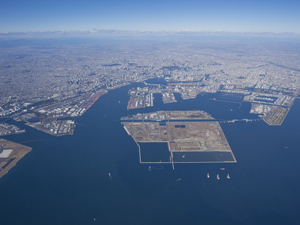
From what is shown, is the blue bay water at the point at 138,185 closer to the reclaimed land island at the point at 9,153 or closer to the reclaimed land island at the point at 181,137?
the reclaimed land island at the point at 9,153

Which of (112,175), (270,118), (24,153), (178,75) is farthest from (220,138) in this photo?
(178,75)

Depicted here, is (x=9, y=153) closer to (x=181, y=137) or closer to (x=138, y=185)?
(x=138, y=185)

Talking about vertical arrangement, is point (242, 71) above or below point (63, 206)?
below

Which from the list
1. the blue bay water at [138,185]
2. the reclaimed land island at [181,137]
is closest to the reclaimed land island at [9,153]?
the blue bay water at [138,185]

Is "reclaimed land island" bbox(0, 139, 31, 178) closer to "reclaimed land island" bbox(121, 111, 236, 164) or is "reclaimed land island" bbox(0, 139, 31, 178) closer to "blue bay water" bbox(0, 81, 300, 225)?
"blue bay water" bbox(0, 81, 300, 225)

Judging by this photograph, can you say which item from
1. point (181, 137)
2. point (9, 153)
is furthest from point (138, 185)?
point (9, 153)

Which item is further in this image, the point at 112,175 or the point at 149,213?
the point at 112,175

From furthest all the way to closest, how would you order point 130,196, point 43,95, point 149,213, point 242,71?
point 242,71, point 43,95, point 130,196, point 149,213

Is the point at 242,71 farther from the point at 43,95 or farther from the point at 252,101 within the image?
the point at 43,95
